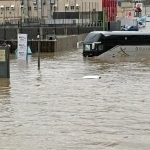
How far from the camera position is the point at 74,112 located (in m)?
16.6

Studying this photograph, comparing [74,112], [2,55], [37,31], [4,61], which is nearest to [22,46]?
[4,61]

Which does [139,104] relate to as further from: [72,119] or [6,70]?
[6,70]

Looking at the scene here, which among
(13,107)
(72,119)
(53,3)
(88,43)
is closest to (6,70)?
(13,107)

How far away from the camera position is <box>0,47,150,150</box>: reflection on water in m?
12.5

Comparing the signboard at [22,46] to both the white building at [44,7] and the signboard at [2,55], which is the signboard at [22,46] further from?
the white building at [44,7]

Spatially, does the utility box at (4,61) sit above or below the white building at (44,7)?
below

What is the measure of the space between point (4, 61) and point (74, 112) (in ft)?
30.9

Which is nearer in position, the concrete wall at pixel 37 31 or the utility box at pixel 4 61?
the utility box at pixel 4 61

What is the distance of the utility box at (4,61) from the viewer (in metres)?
24.9

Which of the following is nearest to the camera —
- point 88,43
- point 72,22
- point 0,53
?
point 0,53

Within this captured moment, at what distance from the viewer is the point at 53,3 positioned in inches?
4139

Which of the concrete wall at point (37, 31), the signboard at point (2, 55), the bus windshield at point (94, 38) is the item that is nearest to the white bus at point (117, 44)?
the bus windshield at point (94, 38)

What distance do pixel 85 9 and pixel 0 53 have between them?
8155 centimetres

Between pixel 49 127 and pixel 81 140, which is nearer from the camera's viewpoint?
pixel 81 140
